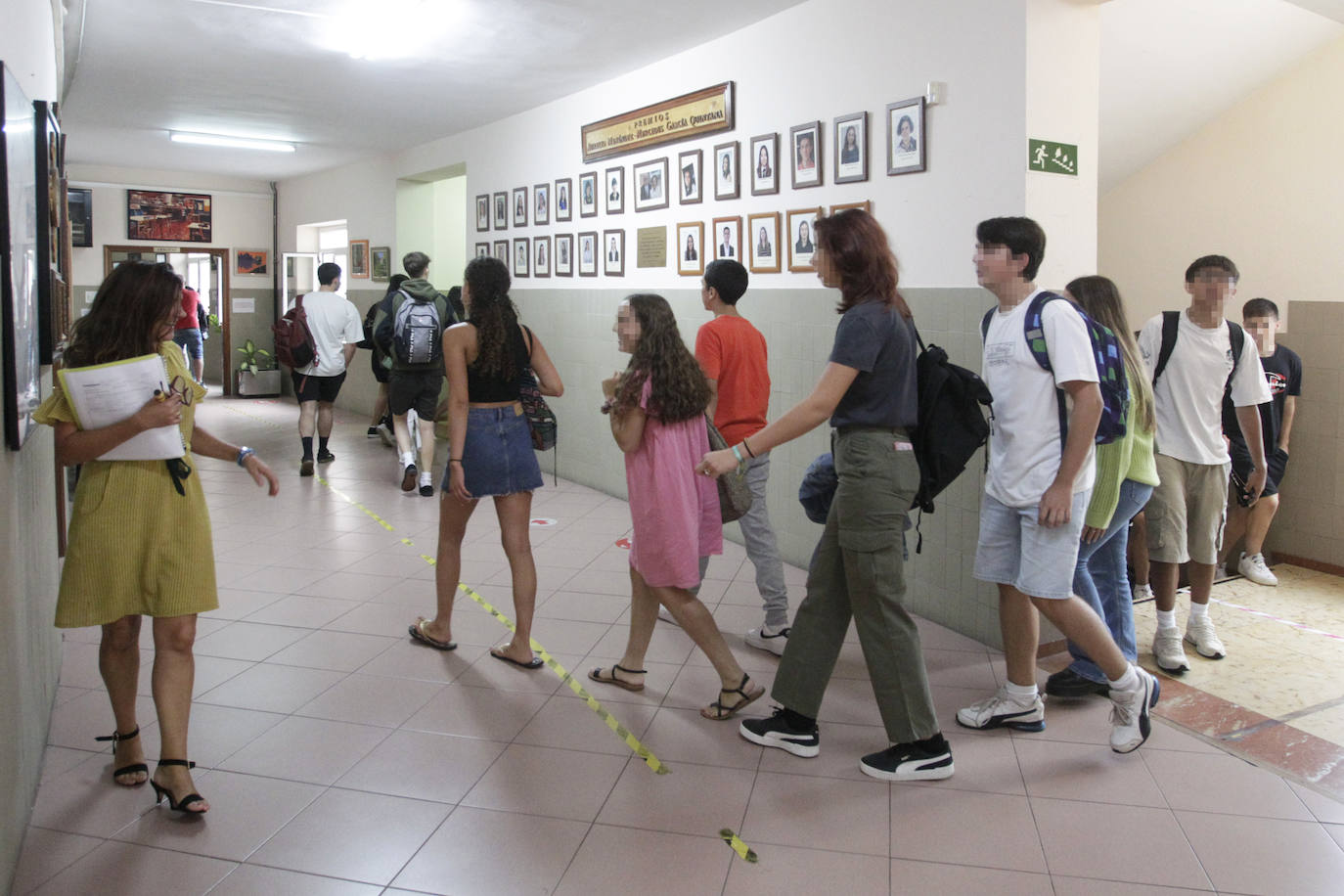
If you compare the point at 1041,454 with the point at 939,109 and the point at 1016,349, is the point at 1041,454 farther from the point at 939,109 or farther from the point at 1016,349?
the point at 939,109

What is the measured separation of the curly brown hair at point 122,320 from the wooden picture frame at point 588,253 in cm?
460

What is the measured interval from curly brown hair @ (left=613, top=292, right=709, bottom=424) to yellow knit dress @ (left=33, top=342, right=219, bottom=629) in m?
1.24

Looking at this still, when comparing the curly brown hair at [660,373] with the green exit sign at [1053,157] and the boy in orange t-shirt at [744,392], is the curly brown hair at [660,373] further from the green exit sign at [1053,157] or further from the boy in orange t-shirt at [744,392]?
the green exit sign at [1053,157]

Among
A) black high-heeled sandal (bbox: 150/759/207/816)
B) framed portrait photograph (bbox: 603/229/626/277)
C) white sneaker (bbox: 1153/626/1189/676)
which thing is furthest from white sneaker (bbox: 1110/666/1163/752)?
framed portrait photograph (bbox: 603/229/626/277)

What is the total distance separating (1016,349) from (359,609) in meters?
2.91

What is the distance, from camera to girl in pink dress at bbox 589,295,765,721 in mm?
3006

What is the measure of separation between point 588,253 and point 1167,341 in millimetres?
4186

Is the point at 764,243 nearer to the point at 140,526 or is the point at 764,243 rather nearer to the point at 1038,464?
the point at 1038,464

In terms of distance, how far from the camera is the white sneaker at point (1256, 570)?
5082mm

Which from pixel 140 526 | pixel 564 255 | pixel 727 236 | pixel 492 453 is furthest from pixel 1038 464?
pixel 564 255

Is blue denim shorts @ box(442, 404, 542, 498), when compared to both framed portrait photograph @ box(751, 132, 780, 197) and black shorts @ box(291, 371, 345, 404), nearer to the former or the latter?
framed portrait photograph @ box(751, 132, 780, 197)

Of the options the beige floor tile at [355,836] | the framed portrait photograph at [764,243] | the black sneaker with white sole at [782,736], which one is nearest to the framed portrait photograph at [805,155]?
the framed portrait photograph at [764,243]

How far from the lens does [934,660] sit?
3740mm

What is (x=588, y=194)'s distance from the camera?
272 inches
